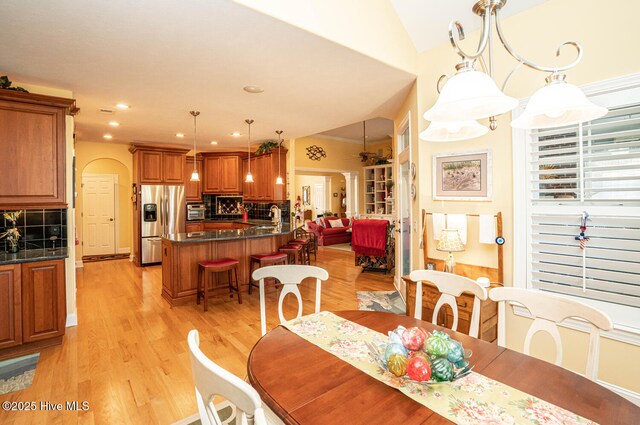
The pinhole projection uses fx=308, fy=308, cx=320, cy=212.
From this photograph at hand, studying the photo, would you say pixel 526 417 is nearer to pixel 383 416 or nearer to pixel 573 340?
pixel 383 416

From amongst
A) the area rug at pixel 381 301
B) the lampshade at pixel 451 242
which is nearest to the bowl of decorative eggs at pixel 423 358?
the lampshade at pixel 451 242

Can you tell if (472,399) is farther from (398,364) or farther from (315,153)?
(315,153)

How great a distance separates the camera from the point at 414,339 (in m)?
1.21

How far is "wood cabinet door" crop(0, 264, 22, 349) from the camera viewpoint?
107 inches

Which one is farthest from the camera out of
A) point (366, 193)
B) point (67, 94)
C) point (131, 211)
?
point (366, 193)

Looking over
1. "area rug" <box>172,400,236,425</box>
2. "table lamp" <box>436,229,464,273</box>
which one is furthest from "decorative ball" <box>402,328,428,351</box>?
"table lamp" <box>436,229,464,273</box>

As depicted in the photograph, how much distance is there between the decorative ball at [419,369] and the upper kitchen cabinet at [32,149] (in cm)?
377

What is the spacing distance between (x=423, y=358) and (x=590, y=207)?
2.02 metres

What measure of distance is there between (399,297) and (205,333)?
2652 millimetres

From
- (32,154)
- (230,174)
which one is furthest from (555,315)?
(230,174)

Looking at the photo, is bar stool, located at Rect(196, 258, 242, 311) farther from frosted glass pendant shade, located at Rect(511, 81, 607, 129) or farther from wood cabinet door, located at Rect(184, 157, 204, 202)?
wood cabinet door, located at Rect(184, 157, 204, 202)

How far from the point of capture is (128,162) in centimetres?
707

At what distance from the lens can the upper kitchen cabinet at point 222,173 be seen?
24.9ft

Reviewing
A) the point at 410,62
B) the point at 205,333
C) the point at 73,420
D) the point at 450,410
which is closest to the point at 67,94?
the point at 205,333
